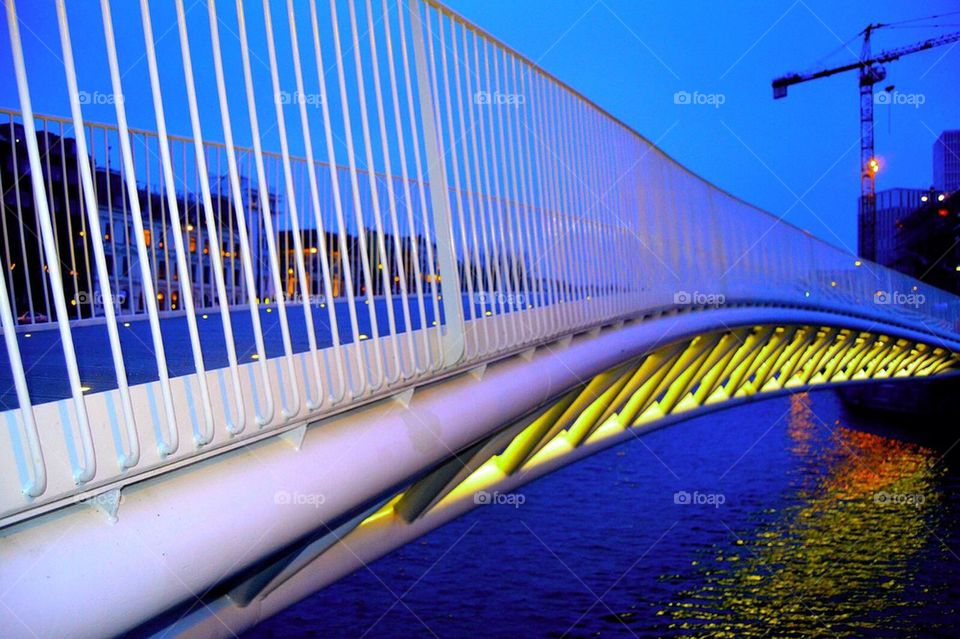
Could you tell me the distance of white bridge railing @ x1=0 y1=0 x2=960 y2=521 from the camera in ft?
10.2

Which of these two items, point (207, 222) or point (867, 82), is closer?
point (207, 222)

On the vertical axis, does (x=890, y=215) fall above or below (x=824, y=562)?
above

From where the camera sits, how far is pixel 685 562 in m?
29.0

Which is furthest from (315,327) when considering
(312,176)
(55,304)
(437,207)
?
(55,304)

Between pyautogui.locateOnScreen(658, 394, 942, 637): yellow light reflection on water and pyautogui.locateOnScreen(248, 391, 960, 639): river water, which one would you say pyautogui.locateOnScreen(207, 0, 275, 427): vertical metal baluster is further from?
pyautogui.locateOnScreen(658, 394, 942, 637): yellow light reflection on water

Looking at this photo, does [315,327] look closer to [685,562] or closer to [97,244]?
[97,244]

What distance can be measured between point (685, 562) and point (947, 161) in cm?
13622

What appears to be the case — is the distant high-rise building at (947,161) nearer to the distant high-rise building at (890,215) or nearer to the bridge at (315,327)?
the distant high-rise building at (890,215)

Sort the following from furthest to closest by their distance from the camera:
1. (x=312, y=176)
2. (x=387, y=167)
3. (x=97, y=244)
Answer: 1. (x=387, y=167)
2. (x=312, y=176)
3. (x=97, y=244)

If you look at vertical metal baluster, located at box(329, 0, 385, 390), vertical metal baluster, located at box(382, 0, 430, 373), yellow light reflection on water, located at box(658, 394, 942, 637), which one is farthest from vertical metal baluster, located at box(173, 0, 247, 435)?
yellow light reflection on water, located at box(658, 394, 942, 637)

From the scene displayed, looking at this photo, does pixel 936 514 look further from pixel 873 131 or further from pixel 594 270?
pixel 873 131

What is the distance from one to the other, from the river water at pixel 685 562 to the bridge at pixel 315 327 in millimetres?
10501

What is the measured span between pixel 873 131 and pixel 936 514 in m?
85.6

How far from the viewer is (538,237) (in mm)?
8742
